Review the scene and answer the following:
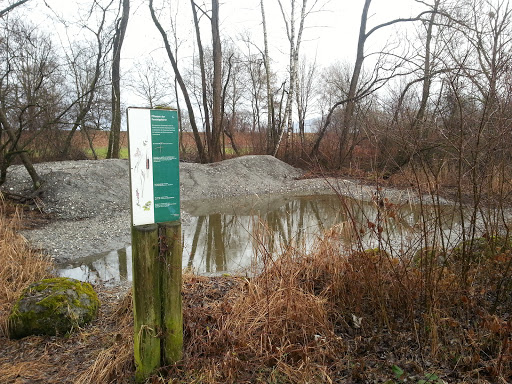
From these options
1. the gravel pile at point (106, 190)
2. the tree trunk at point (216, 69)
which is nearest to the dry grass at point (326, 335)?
the gravel pile at point (106, 190)

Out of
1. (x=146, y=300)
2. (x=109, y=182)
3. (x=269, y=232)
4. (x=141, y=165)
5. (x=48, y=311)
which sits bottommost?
(x=48, y=311)

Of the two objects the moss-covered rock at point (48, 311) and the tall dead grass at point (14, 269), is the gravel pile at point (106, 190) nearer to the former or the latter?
the tall dead grass at point (14, 269)

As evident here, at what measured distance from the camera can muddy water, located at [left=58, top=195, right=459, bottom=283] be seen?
11.2ft

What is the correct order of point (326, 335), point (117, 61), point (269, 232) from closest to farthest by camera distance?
point (326, 335) → point (269, 232) → point (117, 61)

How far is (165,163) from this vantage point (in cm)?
241

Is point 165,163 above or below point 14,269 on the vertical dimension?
above

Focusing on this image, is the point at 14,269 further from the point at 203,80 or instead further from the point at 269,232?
the point at 203,80

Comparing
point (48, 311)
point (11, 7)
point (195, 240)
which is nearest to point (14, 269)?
point (48, 311)

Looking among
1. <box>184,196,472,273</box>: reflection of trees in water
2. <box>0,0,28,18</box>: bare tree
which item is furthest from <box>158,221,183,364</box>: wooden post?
<box>0,0,28,18</box>: bare tree

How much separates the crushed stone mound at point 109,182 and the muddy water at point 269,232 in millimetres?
1213

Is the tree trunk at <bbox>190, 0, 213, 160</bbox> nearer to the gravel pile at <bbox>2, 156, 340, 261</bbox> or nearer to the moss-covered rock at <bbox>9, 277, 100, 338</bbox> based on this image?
the gravel pile at <bbox>2, 156, 340, 261</bbox>

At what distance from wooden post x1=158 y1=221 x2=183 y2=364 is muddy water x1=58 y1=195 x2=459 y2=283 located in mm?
880

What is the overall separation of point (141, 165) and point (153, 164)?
76 millimetres

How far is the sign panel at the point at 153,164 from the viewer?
7.46 ft
